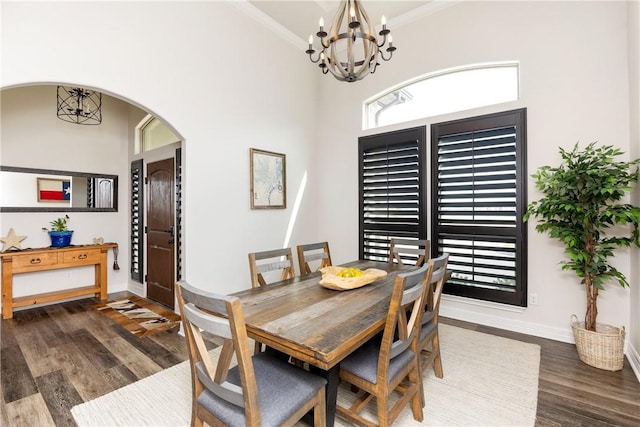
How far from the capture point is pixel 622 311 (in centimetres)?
270

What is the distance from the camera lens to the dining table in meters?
1.28

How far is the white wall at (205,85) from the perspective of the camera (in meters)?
2.31

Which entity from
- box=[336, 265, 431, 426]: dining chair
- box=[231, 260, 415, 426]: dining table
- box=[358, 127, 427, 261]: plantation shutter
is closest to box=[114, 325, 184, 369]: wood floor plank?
box=[231, 260, 415, 426]: dining table

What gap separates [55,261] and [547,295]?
5.94 m

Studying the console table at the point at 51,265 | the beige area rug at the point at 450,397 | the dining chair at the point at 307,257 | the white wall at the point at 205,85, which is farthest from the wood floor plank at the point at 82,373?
the dining chair at the point at 307,257

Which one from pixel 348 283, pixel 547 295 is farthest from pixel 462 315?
pixel 348 283

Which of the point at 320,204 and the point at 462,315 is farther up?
the point at 320,204

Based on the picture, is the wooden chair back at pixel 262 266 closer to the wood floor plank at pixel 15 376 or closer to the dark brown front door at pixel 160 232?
the wood floor plank at pixel 15 376

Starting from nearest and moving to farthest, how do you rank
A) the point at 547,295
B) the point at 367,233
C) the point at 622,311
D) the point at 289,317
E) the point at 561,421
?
the point at 289,317, the point at 561,421, the point at 622,311, the point at 547,295, the point at 367,233

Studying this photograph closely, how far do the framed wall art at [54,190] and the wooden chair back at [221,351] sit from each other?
169 inches

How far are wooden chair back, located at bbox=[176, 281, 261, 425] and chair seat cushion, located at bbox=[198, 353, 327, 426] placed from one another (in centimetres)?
5

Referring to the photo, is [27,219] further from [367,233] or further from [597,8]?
[597,8]

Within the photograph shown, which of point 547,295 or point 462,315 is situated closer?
point 547,295

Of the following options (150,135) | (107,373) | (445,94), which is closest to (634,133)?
(445,94)
